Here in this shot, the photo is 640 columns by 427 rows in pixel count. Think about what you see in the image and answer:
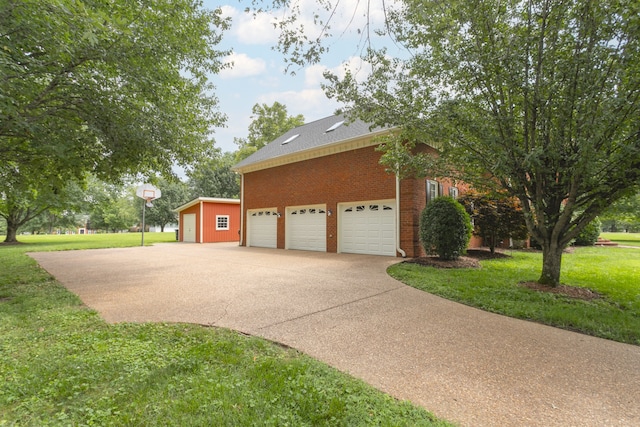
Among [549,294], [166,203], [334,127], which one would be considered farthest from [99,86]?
[166,203]

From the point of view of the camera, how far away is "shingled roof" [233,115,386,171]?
11.6 metres

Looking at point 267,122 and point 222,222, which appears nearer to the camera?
point 222,222

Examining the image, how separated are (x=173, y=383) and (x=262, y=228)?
1312 centimetres

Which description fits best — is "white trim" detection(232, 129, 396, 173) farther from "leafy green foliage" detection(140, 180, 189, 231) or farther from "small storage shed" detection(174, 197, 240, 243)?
"leafy green foliage" detection(140, 180, 189, 231)

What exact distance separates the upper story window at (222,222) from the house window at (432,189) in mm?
15051

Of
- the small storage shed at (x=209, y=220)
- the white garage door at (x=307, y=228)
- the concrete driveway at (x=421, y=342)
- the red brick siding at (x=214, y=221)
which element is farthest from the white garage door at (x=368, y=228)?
the red brick siding at (x=214, y=221)

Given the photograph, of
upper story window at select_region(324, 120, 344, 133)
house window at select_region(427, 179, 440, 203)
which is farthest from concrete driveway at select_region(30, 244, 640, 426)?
upper story window at select_region(324, 120, 344, 133)

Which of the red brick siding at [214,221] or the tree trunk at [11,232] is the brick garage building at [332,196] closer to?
the red brick siding at [214,221]

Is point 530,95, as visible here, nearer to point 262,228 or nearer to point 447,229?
point 447,229

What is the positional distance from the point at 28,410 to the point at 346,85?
631 centimetres

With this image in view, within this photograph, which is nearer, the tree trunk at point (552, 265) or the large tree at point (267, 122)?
the tree trunk at point (552, 265)

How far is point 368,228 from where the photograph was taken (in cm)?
1112

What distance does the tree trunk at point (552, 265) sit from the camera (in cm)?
568

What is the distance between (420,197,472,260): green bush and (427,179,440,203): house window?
1.94 m
